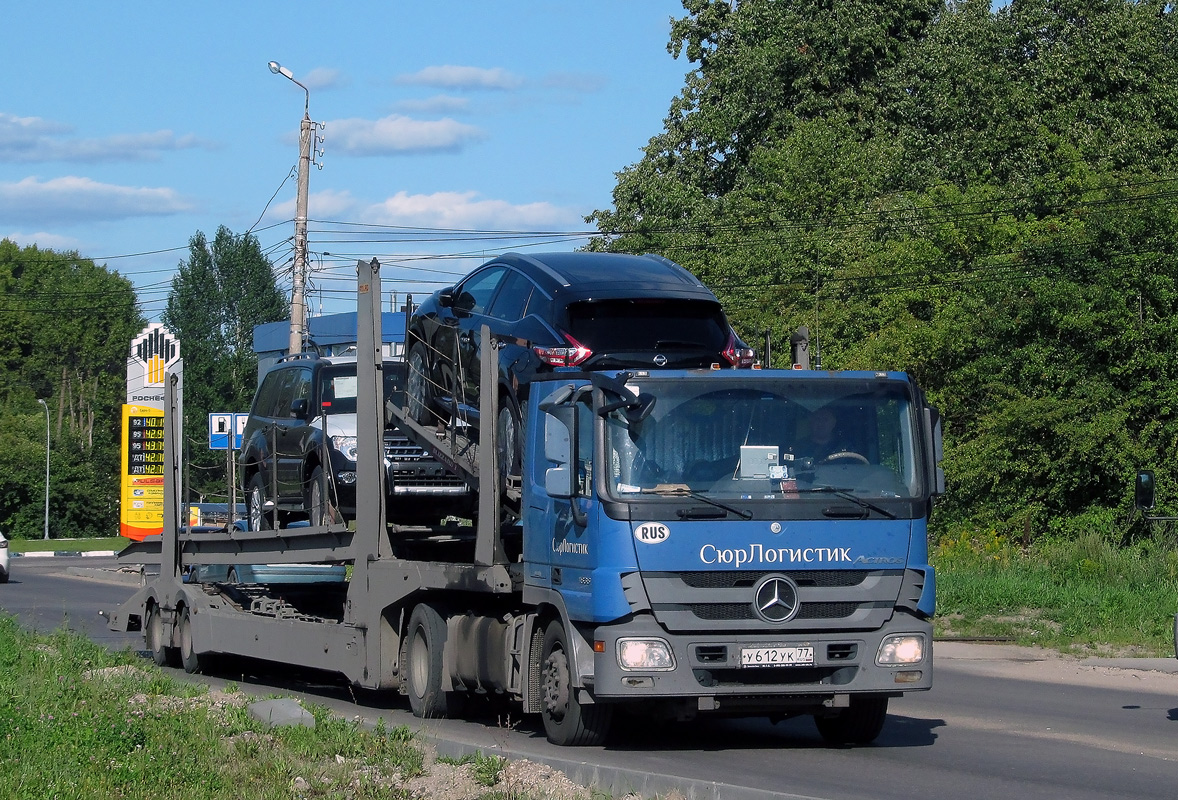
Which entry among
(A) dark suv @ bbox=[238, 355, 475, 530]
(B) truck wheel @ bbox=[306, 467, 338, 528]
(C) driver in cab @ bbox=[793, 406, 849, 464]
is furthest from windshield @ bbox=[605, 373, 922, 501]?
(B) truck wheel @ bbox=[306, 467, 338, 528]

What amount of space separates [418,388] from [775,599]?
4.52m

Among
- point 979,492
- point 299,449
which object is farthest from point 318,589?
point 979,492

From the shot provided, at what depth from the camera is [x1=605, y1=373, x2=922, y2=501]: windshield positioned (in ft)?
30.0

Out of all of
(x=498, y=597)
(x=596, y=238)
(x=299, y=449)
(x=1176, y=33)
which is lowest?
(x=498, y=597)

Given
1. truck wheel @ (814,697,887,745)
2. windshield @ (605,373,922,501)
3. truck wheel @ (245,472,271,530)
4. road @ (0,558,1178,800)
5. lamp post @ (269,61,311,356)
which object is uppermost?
lamp post @ (269,61,311,356)

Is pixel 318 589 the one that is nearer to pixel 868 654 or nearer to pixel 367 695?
pixel 367 695

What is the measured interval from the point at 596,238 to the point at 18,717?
3787cm

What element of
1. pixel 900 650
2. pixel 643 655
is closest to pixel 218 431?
pixel 643 655

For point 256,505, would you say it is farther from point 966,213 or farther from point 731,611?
point 966,213

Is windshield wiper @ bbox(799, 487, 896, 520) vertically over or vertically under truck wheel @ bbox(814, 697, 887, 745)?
over

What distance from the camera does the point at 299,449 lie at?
48.2ft

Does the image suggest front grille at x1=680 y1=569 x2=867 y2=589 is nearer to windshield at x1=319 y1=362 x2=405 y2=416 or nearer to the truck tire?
windshield at x1=319 y1=362 x2=405 y2=416

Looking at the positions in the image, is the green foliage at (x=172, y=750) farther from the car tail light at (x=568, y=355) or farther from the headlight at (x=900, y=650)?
the headlight at (x=900, y=650)

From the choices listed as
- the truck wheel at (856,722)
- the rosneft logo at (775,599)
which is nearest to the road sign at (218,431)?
the truck wheel at (856,722)
